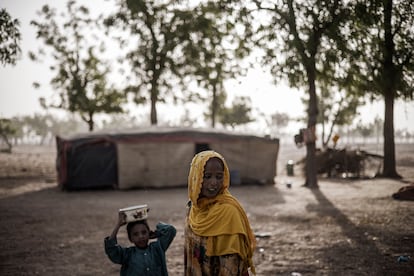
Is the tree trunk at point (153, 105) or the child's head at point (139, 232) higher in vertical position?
the tree trunk at point (153, 105)

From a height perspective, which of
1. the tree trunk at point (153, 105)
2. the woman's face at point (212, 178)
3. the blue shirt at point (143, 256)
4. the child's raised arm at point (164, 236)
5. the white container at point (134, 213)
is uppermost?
the tree trunk at point (153, 105)

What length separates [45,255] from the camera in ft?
19.1

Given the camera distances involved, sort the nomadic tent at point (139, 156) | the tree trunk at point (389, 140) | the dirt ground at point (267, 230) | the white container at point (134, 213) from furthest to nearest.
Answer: the tree trunk at point (389, 140) < the nomadic tent at point (139, 156) < the dirt ground at point (267, 230) < the white container at point (134, 213)

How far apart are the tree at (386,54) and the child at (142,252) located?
8.26 metres

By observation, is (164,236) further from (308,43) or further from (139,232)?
(308,43)

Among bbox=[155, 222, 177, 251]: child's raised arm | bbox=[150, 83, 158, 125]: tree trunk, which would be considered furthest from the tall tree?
bbox=[155, 222, 177, 251]: child's raised arm

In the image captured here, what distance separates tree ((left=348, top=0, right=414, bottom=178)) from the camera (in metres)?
9.84

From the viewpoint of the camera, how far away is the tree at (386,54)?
9.84 meters

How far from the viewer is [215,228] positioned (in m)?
2.39

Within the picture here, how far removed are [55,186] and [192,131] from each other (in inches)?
257

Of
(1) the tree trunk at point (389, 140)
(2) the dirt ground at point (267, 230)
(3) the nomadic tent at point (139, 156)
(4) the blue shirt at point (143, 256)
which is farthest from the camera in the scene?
(1) the tree trunk at point (389, 140)

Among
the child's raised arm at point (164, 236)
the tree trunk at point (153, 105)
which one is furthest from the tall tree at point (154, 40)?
the child's raised arm at point (164, 236)

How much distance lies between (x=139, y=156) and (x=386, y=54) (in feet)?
33.5

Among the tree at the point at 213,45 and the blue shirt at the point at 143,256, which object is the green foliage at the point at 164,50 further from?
the blue shirt at the point at 143,256
